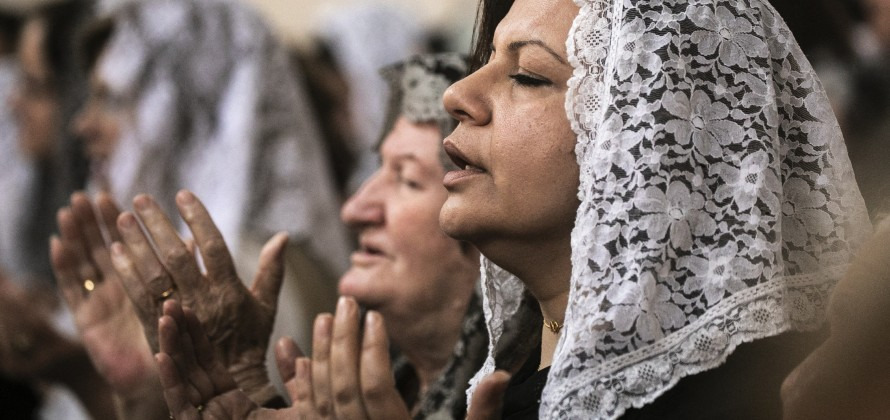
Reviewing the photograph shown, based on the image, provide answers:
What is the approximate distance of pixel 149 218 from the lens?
2.51 m

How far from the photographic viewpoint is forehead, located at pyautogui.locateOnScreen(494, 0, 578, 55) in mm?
1967

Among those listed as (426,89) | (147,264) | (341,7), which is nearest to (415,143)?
(426,89)

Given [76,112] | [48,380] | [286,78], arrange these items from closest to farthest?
[48,380]
[286,78]
[76,112]

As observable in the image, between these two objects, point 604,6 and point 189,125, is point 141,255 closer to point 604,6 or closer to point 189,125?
point 604,6

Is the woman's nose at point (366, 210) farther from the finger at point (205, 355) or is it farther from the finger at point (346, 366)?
the finger at point (346, 366)

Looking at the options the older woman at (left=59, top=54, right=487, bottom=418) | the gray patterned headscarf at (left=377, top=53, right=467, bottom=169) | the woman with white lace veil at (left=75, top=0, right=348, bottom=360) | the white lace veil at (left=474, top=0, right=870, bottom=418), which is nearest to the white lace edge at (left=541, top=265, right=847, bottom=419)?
the white lace veil at (left=474, top=0, right=870, bottom=418)

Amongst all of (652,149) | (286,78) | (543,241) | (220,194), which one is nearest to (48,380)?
(220,194)

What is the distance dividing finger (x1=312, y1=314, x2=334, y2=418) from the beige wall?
3424 millimetres

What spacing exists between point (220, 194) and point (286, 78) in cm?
56

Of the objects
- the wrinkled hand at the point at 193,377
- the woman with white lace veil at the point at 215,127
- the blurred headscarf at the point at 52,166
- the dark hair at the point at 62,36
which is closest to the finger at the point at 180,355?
the wrinkled hand at the point at 193,377

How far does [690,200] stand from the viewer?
5.64 ft

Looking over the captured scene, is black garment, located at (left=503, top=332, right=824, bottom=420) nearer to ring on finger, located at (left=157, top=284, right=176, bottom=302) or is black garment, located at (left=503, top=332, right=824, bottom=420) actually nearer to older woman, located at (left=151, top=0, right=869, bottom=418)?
older woman, located at (left=151, top=0, right=869, bottom=418)

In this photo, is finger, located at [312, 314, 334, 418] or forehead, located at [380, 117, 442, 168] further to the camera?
forehead, located at [380, 117, 442, 168]

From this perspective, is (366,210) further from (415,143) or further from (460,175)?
(460,175)
